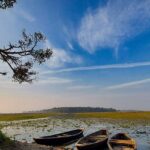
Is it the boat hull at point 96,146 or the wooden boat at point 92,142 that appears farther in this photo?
the wooden boat at point 92,142

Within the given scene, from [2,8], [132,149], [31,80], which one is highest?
[2,8]

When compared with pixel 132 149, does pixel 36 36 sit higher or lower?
Answer: higher

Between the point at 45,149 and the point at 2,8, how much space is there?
1162cm

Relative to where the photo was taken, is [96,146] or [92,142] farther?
[92,142]

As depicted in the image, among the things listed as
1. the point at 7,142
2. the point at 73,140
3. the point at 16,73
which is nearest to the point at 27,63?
the point at 16,73

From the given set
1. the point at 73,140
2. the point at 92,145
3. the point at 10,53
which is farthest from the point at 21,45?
the point at 73,140

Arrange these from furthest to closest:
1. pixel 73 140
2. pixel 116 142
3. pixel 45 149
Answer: pixel 73 140, pixel 116 142, pixel 45 149

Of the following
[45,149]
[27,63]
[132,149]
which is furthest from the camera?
[132,149]

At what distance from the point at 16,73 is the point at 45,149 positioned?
6913 millimetres

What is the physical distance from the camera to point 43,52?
23781mm

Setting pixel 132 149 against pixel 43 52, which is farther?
pixel 132 149

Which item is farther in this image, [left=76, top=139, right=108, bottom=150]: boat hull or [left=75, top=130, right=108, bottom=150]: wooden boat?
[left=75, top=130, right=108, bottom=150]: wooden boat

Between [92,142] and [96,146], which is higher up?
[92,142]

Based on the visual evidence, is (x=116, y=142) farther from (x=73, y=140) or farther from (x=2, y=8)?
(x=2, y=8)
